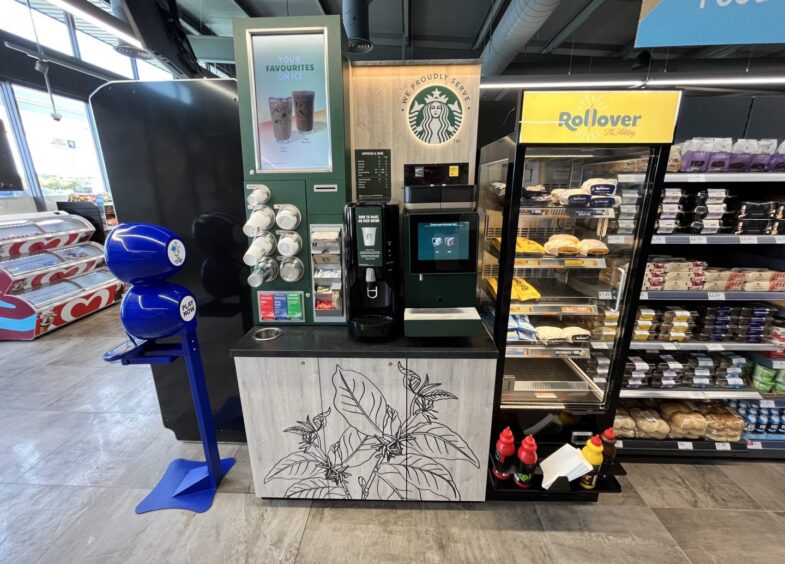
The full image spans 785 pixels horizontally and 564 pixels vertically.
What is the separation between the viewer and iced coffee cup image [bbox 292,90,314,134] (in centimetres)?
173

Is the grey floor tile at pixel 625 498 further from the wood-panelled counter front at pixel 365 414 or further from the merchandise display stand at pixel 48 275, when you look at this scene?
the merchandise display stand at pixel 48 275

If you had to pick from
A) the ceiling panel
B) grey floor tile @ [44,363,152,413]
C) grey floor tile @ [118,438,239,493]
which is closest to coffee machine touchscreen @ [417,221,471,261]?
grey floor tile @ [118,438,239,493]

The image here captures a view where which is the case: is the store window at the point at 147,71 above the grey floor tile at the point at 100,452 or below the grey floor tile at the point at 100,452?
above

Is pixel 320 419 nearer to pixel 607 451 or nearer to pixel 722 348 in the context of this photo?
pixel 607 451

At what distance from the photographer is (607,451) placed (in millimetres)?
1876

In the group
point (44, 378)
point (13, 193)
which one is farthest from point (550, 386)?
point (13, 193)

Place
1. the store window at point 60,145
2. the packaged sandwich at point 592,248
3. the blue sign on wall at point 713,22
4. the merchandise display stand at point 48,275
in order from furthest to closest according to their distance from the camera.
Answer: the store window at point 60,145, the merchandise display stand at point 48,275, the packaged sandwich at point 592,248, the blue sign on wall at point 713,22

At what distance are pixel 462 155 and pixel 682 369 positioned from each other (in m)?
2.12

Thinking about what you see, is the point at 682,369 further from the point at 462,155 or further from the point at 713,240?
the point at 462,155

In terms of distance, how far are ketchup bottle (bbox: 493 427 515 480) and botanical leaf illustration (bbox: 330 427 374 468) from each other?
72 centimetres

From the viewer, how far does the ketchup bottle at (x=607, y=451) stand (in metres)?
1.85

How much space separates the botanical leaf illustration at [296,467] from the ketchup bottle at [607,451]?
5.28 feet

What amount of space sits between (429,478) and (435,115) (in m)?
2.10

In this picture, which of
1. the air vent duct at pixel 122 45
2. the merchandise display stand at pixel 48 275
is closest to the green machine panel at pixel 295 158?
the air vent duct at pixel 122 45
